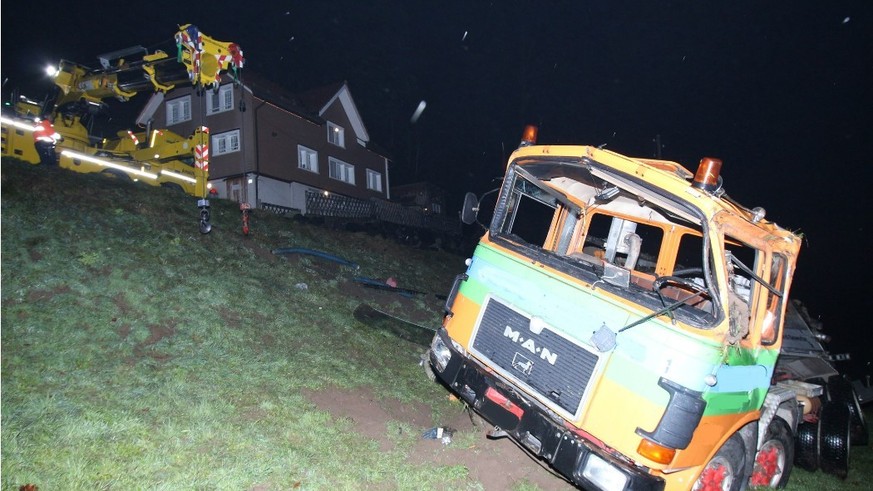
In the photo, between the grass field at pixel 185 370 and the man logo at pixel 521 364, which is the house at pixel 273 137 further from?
the man logo at pixel 521 364

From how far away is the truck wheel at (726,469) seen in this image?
163 inches

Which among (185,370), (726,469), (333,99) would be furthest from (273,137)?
(726,469)

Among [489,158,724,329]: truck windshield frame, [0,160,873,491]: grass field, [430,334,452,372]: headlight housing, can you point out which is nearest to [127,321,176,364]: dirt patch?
[0,160,873,491]: grass field

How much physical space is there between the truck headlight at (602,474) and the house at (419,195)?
34284mm

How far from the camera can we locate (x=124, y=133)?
14812mm

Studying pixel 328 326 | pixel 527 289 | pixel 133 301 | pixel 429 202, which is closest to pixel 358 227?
pixel 328 326

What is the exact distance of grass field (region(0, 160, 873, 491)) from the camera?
3.83 meters

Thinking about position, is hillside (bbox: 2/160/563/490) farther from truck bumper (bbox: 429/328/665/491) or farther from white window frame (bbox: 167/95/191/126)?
white window frame (bbox: 167/95/191/126)

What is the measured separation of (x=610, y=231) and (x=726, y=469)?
3008mm

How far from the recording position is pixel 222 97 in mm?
24203

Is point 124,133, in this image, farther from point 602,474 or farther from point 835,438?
point 835,438

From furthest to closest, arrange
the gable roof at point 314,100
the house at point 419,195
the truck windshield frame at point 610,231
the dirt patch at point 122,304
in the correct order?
the house at point 419,195 → the gable roof at point 314,100 → the dirt patch at point 122,304 → the truck windshield frame at point 610,231

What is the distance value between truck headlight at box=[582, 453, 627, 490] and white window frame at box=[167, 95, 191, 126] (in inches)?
1088

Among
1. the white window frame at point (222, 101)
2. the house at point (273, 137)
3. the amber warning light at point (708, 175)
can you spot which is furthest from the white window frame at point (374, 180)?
the amber warning light at point (708, 175)
